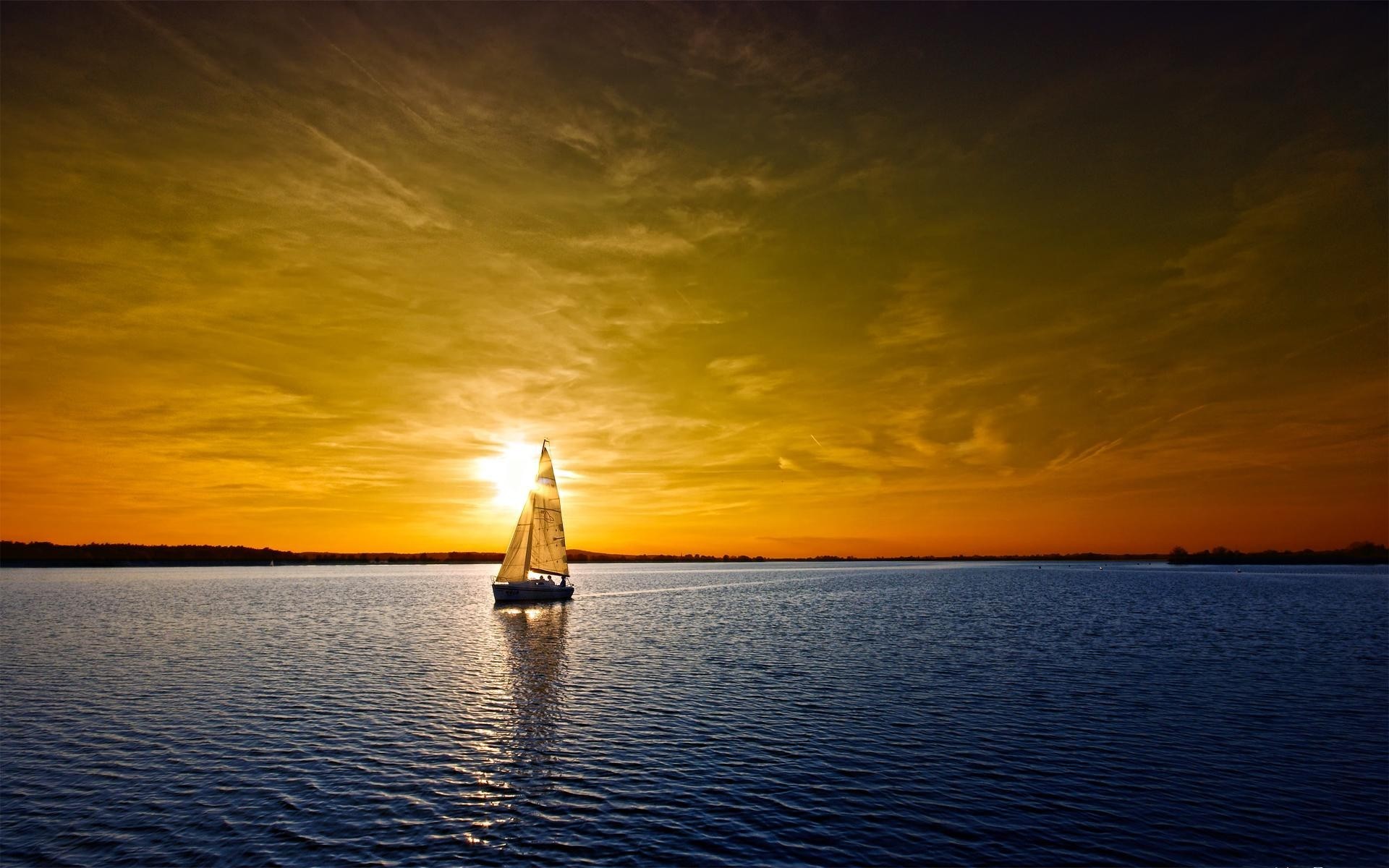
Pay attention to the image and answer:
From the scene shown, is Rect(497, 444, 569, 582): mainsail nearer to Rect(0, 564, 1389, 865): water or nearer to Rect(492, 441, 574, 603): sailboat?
Rect(492, 441, 574, 603): sailboat

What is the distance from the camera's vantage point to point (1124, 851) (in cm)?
2214

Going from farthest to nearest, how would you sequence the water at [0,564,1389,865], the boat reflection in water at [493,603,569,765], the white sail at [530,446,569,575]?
the white sail at [530,446,569,575]
the boat reflection in water at [493,603,569,765]
the water at [0,564,1389,865]

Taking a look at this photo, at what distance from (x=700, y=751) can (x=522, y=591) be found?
8163 centimetres

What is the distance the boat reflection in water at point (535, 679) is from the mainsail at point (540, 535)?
735 cm

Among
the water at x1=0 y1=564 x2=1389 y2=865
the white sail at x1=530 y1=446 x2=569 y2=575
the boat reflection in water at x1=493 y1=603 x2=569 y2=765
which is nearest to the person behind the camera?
the water at x1=0 y1=564 x2=1389 y2=865

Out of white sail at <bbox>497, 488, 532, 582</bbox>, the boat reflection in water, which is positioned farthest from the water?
white sail at <bbox>497, 488, 532, 582</bbox>

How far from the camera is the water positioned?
22828mm

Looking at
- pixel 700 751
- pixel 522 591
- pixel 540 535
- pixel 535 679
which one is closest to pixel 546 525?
pixel 540 535

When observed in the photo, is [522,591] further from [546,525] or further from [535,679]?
[535,679]

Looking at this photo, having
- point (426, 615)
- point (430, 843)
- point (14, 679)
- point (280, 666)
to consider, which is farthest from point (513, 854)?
point (426, 615)

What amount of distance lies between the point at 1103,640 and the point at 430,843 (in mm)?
71337

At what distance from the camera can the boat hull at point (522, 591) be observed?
355 feet

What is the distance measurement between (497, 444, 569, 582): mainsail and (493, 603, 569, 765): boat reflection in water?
24.1 ft

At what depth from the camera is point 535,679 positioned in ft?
170
